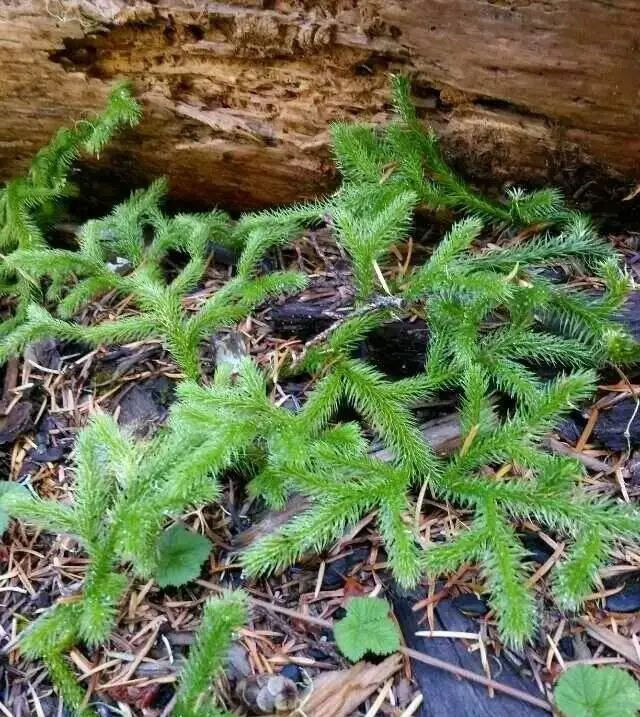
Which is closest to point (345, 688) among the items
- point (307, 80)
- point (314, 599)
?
point (314, 599)

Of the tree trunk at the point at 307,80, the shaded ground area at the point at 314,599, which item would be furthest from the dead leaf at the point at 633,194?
the shaded ground area at the point at 314,599

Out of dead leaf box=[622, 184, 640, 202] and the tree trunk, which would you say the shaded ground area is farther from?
the tree trunk

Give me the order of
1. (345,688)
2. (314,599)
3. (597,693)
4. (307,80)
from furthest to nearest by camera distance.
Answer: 1. (307,80)
2. (314,599)
3. (345,688)
4. (597,693)

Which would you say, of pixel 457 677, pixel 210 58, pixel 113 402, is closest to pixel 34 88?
pixel 210 58

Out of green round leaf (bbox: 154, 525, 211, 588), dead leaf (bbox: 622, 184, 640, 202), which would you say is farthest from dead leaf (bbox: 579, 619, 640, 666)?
dead leaf (bbox: 622, 184, 640, 202)

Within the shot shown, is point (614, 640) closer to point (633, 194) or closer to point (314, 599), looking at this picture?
point (314, 599)

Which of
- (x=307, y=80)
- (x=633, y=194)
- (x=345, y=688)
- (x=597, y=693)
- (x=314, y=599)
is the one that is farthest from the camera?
(x=307, y=80)

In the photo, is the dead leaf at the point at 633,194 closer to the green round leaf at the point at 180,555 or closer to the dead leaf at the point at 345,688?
the dead leaf at the point at 345,688

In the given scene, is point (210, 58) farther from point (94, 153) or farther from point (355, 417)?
point (355, 417)
